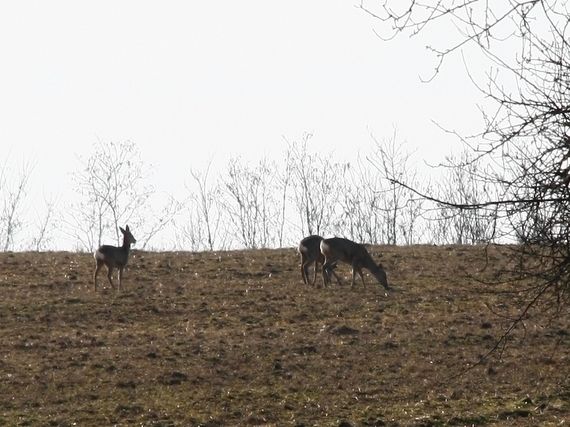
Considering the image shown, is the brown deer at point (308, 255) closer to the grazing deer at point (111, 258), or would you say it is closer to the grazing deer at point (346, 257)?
the grazing deer at point (346, 257)

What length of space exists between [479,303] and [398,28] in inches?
643

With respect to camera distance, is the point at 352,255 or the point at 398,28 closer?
the point at 398,28

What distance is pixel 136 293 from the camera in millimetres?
23797

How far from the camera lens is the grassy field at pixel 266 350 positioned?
1447cm

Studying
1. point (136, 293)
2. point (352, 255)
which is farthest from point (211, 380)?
point (352, 255)

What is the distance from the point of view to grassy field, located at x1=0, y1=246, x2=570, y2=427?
14.5 metres

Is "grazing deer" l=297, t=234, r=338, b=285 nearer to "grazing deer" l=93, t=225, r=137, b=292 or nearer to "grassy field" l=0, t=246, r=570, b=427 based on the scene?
"grassy field" l=0, t=246, r=570, b=427

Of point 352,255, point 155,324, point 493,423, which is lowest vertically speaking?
point 493,423

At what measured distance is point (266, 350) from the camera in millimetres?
18516

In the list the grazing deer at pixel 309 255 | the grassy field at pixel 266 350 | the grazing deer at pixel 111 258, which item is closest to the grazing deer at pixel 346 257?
the grazing deer at pixel 309 255

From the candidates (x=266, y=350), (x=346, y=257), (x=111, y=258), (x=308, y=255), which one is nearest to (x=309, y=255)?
(x=308, y=255)

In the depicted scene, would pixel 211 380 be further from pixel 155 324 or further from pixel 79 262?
pixel 79 262

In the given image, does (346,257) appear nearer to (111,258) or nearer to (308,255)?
(308,255)

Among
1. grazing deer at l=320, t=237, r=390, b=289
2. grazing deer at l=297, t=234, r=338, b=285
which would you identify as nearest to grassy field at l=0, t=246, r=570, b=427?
grazing deer at l=297, t=234, r=338, b=285
